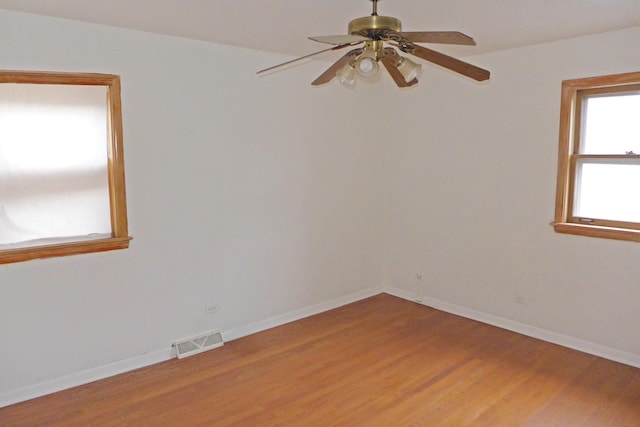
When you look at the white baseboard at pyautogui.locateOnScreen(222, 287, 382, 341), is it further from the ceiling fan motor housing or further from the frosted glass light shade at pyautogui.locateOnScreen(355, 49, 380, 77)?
the ceiling fan motor housing

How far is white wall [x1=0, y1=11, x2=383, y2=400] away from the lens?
2.87 meters

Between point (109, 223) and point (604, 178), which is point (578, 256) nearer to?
point (604, 178)

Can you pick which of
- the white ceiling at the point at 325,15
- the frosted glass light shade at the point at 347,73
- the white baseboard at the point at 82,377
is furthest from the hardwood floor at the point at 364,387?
the white ceiling at the point at 325,15

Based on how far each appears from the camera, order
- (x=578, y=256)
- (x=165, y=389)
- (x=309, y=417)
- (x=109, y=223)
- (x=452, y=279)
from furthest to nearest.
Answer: (x=452, y=279) < (x=578, y=256) < (x=109, y=223) < (x=165, y=389) < (x=309, y=417)

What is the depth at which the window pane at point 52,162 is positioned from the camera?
278 centimetres

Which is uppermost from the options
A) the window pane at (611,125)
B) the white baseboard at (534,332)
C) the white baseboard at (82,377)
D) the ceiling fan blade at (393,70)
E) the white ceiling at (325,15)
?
the white ceiling at (325,15)

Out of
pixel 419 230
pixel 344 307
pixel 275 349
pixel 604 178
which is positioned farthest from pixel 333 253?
pixel 604 178

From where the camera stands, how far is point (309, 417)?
2672 millimetres

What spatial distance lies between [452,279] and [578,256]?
1191mm

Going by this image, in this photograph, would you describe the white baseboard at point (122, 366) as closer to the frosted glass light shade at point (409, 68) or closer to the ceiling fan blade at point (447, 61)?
the frosted glass light shade at point (409, 68)

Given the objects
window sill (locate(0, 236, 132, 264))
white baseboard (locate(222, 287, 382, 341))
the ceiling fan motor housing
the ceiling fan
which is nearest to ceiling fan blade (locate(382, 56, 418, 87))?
the ceiling fan

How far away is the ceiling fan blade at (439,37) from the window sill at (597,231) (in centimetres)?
230

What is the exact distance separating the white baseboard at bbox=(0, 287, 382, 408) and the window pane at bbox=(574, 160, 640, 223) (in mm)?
2509

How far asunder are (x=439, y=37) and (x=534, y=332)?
298 cm
